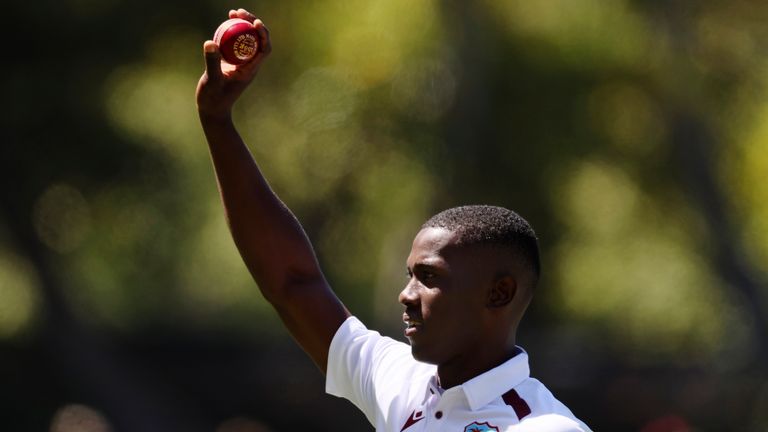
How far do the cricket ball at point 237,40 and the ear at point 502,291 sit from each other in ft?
3.16

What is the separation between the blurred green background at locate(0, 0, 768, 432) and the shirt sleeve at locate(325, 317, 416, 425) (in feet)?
30.1

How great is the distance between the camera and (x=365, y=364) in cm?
358

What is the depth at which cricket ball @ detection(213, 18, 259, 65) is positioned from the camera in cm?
352

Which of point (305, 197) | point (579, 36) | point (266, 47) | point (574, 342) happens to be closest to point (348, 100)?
point (305, 197)

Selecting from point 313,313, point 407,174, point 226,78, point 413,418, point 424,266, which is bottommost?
point 407,174

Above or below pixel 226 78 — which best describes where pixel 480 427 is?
below

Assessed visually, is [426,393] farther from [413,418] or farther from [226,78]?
[226,78]

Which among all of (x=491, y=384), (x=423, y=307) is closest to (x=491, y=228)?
(x=423, y=307)

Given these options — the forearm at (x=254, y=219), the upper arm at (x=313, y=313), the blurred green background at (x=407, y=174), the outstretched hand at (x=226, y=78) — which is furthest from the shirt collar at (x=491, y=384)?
the blurred green background at (x=407, y=174)

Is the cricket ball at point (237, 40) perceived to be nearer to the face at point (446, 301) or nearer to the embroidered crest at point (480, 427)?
the face at point (446, 301)

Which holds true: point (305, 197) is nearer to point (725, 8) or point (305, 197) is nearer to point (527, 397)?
point (725, 8)

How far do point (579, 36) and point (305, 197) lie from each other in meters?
3.42

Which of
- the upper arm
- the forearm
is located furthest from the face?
the forearm

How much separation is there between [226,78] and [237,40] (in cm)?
12
